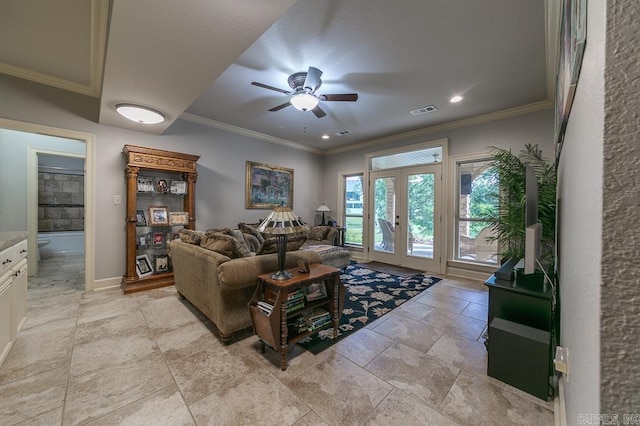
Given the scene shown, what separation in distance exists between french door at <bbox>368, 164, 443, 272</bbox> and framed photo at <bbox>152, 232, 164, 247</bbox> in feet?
13.2

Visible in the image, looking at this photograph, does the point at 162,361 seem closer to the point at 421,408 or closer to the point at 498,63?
the point at 421,408

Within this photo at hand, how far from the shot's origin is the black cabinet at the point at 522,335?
1462mm

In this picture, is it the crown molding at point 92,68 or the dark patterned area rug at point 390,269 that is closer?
the crown molding at point 92,68

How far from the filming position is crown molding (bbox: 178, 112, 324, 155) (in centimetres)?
400

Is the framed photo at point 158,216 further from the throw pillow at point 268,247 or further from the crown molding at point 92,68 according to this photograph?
the throw pillow at point 268,247

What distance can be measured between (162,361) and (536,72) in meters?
4.60

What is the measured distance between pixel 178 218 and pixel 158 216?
268 millimetres

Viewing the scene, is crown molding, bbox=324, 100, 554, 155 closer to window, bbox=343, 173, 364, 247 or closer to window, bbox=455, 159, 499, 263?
window, bbox=455, 159, 499, 263

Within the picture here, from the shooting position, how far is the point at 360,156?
559 centimetres

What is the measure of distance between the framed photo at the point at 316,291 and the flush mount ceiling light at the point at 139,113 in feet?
8.65

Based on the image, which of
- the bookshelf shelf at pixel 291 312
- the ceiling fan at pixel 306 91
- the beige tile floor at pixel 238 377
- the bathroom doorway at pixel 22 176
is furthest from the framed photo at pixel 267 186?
the bookshelf shelf at pixel 291 312

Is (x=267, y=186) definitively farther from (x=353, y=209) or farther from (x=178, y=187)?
(x=353, y=209)

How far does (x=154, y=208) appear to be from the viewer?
3592 mm

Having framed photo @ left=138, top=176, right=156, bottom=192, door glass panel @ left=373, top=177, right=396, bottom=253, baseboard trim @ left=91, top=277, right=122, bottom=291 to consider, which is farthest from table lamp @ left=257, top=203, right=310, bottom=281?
door glass panel @ left=373, top=177, right=396, bottom=253
